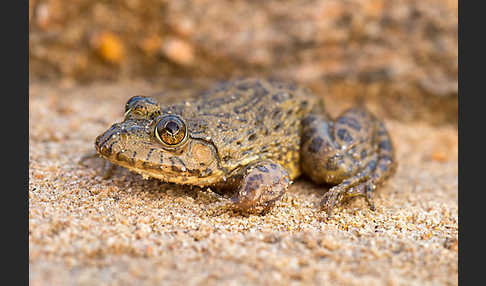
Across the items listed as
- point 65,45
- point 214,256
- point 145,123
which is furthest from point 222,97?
point 65,45

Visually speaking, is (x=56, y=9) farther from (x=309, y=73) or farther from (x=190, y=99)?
(x=309, y=73)

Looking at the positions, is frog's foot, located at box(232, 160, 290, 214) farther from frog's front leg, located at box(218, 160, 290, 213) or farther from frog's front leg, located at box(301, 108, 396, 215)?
frog's front leg, located at box(301, 108, 396, 215)

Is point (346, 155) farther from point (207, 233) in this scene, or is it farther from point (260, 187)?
point (207, 233)

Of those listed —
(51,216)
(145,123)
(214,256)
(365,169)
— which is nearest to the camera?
(214,256)

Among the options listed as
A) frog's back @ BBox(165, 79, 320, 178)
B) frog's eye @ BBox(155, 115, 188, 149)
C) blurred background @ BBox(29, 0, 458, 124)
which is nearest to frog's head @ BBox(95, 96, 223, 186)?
frog's eye @ BBox(155, 115, 188, 149)

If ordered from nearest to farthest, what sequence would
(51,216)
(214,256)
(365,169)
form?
(214,256) → (51,216) → (365,169)

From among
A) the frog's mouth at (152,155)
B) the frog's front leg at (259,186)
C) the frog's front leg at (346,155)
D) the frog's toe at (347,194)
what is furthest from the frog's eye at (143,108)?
the frog's toe at (347,194)

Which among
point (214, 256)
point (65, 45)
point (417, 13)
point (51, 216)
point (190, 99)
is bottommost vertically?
point (214, 256)
